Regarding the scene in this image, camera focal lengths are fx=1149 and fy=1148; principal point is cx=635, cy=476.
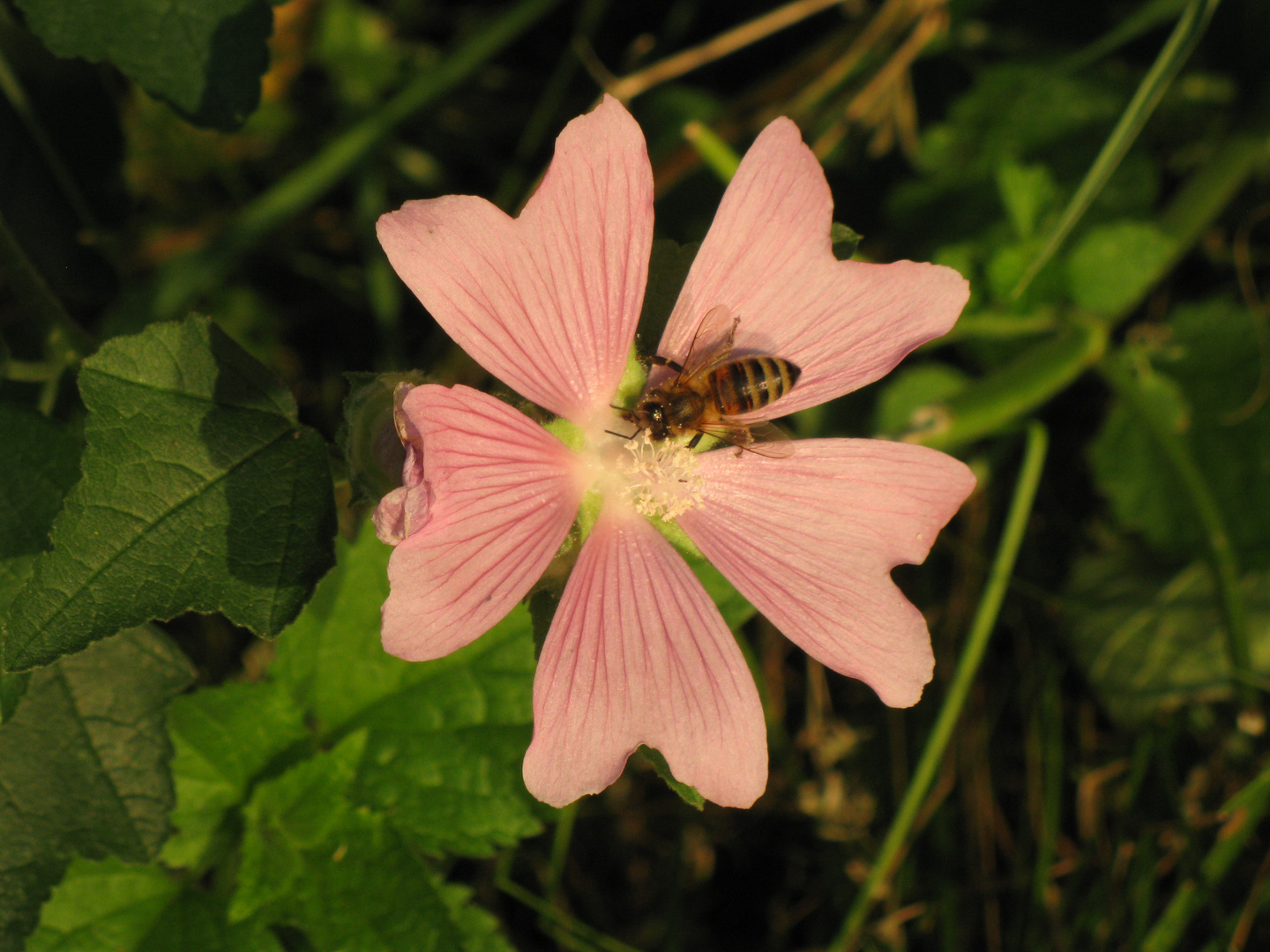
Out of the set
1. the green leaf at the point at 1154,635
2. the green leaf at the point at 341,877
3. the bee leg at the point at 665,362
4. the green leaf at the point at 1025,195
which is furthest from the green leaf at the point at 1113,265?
the green leaf at the point at 341,877

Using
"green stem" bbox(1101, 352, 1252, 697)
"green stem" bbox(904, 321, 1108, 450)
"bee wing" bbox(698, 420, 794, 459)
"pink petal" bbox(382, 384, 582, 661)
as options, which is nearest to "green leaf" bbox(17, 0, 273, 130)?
"pink petal" bbox(382, 384, 582, 661)

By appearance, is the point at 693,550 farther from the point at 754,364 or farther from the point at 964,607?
the point at 964,607

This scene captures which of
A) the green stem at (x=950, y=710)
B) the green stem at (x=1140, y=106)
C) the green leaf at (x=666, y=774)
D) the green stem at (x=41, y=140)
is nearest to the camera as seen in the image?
the green leaf at (x=666, y=774)

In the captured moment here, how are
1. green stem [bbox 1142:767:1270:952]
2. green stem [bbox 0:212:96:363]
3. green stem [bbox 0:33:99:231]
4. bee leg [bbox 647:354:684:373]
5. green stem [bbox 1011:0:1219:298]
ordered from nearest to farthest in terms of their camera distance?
bee leg [bbox 647:354:684:373]
green stem [bbox 0:212:96:363]
green stem [bbox 1011:0:1219:298]
green stem [bbox 0:33:99:231]
green stem [bbox 1142:767:1270:952]

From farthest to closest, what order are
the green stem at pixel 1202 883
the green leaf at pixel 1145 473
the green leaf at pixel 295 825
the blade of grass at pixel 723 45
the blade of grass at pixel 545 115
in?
1. the blade of grass at pixel 545 115
2. the green leaf at pixel 1145 473
3. the blade of grass at pixel 723 45
4. the green stem at pixel 1202 883
5. the green leaf at pixel 295 825

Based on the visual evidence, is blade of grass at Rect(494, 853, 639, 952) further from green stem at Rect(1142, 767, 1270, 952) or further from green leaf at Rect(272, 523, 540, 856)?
green stem at Rect(1142, 767, 1270, 952)

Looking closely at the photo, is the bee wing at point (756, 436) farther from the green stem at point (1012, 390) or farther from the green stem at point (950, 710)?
the green stem at point (950, 710)
